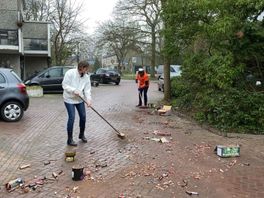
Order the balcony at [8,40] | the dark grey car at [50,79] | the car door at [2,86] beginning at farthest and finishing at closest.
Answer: the balcony at [8,40], the dark grey car at [50,79], the car door at [2,86]

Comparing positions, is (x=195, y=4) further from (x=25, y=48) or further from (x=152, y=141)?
(x=25, y=48)

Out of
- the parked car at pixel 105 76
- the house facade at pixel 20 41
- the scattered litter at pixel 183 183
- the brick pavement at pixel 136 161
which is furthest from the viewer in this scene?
the parked car at pixel 105 76

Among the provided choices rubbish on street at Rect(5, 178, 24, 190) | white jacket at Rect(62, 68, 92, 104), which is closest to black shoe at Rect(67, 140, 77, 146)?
white jacket at Rect(62, 68, 92, 104)

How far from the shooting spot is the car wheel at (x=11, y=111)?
1194 cm

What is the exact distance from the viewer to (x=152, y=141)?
366 inches

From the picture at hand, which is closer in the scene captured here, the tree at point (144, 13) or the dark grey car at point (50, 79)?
the dark grey car at point (50, 79)

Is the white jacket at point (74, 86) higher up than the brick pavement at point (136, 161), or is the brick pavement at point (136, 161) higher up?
the white jacket at point (74, 86)

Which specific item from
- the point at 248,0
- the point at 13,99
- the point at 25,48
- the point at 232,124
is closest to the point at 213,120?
the point at 232,124

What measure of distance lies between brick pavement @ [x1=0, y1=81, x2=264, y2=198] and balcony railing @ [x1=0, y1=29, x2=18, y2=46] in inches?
813

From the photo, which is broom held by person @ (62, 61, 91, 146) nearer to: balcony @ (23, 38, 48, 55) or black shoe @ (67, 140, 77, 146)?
black shoe @ (67, 140, 77, 146)

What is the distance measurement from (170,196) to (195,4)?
7158mm

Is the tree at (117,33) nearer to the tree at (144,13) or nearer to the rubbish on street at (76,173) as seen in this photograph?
the tree at (144,13)

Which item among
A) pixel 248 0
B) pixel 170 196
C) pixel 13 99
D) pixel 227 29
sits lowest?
pixel 170 196

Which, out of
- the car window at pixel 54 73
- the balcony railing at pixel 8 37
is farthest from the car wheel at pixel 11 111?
the balcony railing at pixel 8 37
